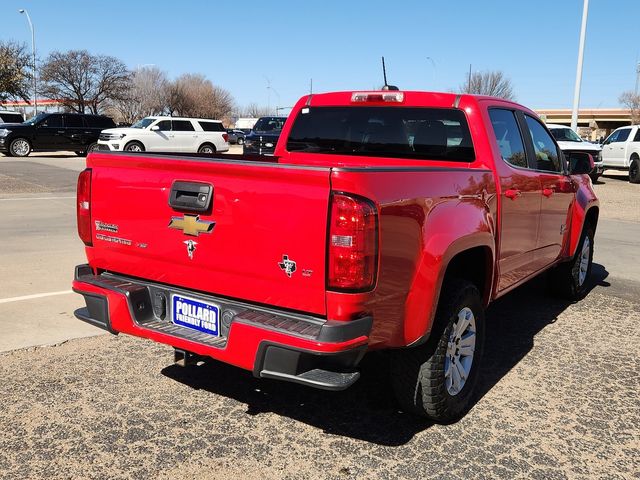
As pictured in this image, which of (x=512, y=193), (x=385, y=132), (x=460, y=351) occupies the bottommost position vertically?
(x=460, y=351)

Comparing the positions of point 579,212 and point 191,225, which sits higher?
point 191,225

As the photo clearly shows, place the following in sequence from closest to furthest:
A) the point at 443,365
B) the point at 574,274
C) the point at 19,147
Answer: the point at 443,365 → the point at 574,274 → the point at 19,147

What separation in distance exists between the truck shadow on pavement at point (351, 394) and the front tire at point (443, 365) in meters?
0.20

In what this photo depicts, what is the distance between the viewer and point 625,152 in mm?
22094

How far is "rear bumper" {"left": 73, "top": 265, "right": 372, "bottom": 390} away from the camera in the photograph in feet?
8.71

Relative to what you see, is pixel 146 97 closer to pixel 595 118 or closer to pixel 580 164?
pixel 595 118

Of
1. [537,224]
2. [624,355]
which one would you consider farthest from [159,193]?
A: [624,355]

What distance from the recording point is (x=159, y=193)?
314cm

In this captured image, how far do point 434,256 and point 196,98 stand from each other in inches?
3095

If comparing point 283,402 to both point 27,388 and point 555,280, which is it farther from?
point 555,280

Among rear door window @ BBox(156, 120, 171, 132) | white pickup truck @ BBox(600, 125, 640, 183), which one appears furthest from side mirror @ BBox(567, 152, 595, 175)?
rear door window @ BBox(156, 120, 171, 132)

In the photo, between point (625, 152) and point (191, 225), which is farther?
point (625, 152)

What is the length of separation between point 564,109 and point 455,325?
9569 centimetres

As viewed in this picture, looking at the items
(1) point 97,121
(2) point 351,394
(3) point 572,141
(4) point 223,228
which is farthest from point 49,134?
(4) point 223,228
